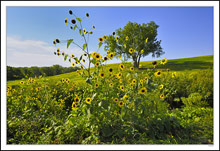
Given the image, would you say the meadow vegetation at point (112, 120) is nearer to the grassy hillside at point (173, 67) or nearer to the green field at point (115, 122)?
the green field at point (115, 122)

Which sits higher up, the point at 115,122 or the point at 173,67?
the point at 173,67

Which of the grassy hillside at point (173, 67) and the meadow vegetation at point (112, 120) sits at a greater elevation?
the grassy hillside at point (173, 67)

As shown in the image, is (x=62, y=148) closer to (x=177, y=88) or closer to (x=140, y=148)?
(x=140, y=148)

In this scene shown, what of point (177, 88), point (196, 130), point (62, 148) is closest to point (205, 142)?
point (196, 130)

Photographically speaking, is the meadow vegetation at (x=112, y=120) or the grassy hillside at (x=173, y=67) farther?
the grassy hillside at (x=173, y=67)

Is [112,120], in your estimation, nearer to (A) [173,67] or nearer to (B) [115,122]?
(B) [115,122]

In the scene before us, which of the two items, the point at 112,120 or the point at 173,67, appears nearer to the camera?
the point at 112,120

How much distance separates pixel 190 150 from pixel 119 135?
37.9 inches

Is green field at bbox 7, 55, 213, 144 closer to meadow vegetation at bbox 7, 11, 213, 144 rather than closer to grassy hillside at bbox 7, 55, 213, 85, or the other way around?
meadow vegetation at bbox 7, 11, 213, 144

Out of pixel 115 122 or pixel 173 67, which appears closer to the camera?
pixel 115 122

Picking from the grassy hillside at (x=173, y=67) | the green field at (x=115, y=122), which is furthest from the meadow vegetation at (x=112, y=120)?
the grassy hillside at (x=173, y=67)

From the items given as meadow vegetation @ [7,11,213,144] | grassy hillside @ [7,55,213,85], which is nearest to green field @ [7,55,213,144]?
meadow vegetation @ [7,11,213,144]

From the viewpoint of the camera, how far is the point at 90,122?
72.0 inches

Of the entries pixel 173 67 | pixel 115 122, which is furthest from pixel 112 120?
pixel 173 67
